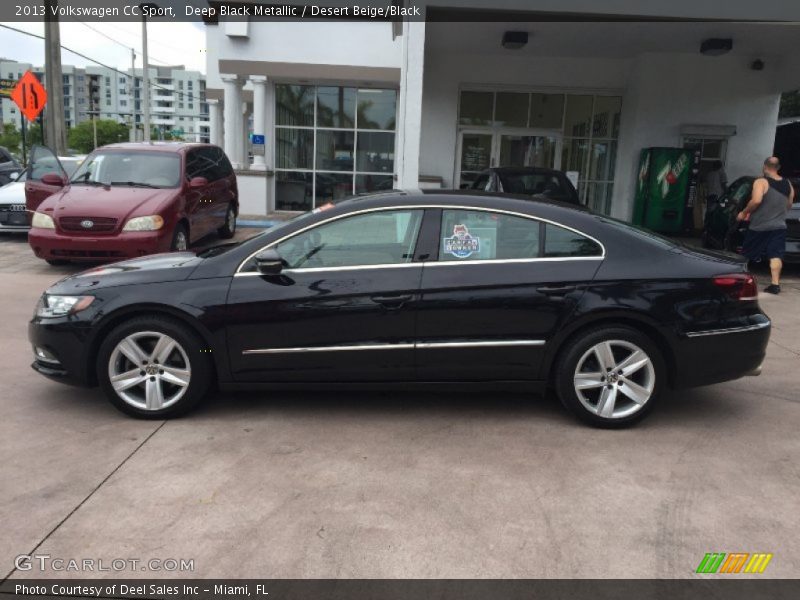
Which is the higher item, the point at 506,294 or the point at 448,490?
the point at 506,294

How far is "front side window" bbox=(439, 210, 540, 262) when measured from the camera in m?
4.47

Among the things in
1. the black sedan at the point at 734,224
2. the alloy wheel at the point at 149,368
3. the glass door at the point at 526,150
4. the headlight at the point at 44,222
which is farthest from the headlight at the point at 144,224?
the glass door at the point at 526,150

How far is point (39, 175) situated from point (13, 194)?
1114 mm

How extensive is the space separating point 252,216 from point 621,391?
13197mm

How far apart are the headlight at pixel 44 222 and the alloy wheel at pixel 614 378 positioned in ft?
24.9

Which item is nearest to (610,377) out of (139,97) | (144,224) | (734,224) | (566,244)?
(566,244)

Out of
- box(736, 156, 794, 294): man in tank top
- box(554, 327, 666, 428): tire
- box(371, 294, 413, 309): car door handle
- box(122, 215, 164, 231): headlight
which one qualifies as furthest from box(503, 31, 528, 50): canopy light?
box(371, 294, 413, 309): car door handle

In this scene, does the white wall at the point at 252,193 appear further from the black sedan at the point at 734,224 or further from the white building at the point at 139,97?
the white building at the point at 139,97

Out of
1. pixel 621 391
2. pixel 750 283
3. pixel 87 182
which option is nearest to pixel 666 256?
pixel 750 283

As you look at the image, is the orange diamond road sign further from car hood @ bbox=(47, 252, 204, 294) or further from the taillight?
the taillight

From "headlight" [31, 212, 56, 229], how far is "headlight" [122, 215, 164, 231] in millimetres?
1027

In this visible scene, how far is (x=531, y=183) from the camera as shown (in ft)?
37.2

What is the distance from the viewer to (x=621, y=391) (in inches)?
174
